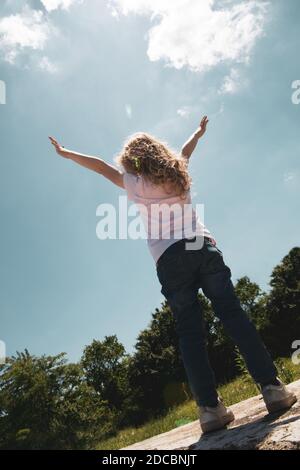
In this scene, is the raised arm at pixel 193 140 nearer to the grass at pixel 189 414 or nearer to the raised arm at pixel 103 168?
the raised arm at pixel 103 168

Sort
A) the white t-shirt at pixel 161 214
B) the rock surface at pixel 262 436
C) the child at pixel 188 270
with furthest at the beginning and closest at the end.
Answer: the white t-shirt at pixel 161 214
the child at pixel 188 270
the rock surface at pixel 262 436

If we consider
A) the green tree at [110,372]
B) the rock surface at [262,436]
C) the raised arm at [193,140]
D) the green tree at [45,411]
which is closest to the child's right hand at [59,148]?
the raised arm at [193,140]

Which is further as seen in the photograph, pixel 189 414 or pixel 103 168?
pixel 189 414

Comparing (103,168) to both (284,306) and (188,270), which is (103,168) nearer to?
(188,270)

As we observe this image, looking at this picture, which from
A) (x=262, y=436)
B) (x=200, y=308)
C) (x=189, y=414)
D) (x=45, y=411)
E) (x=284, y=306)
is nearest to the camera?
(x=262, y=436)

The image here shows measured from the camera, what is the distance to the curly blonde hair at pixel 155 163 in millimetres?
3439

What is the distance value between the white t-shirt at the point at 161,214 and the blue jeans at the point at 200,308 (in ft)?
0.33

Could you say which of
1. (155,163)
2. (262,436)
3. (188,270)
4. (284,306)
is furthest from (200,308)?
(284,306)

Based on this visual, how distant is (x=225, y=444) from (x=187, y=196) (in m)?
2.21

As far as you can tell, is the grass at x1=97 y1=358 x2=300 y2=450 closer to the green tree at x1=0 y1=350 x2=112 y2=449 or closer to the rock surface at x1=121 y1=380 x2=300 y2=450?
the rock surface at x1=121 y1=380 x2=300 y2=450

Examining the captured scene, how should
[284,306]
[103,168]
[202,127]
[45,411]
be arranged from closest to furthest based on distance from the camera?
[103,168] < [202,127] < [45,411] < [284,306]

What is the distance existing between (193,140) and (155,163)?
104 cm

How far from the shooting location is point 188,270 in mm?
3154

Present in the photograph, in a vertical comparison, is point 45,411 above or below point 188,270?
Result: below
